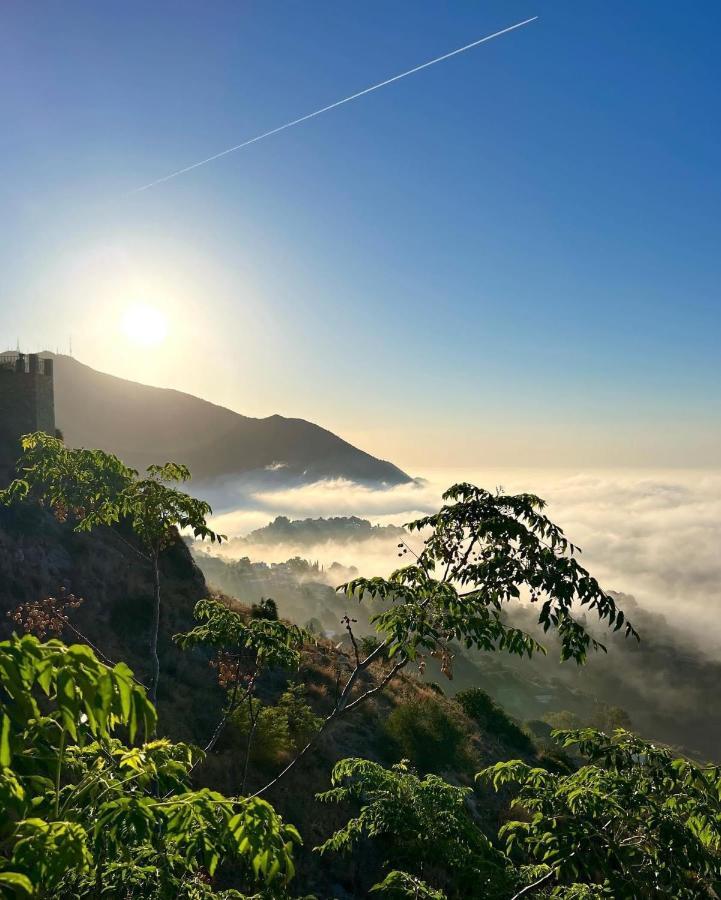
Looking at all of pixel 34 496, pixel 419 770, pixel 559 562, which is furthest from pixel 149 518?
pixel 34 496

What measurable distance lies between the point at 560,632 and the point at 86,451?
25.1ft

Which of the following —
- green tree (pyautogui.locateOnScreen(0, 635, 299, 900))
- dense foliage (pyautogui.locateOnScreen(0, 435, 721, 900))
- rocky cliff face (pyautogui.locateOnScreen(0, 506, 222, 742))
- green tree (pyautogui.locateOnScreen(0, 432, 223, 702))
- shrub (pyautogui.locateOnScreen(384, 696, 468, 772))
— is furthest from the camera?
shrub (pyautogui.locateOnScreen(384, 696, 468, 772))

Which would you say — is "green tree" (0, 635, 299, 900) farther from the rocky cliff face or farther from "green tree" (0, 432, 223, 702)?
A: the rocky cliff face

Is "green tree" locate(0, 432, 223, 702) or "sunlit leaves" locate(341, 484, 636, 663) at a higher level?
"green tree" locate(0, 432, 223, 702)

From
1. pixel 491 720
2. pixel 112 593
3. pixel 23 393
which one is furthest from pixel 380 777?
pixel 23 393

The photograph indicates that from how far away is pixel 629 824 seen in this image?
5406 mm

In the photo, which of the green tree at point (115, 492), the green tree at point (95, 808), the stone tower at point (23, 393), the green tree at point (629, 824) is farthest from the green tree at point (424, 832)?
the stone tower at point (23, 393)

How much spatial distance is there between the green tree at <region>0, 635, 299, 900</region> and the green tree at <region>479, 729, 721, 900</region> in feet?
9.11

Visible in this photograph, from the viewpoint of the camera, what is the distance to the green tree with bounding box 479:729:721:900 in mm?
4910

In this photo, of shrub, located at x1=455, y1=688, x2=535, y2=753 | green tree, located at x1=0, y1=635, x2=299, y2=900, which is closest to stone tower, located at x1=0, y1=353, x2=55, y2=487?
shrub, located at x1=455, y1=688, x2=535, y2=753

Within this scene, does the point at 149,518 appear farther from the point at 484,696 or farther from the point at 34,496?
the point at 484,696

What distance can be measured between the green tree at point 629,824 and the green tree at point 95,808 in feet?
9.11

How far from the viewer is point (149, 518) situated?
29.9 feet

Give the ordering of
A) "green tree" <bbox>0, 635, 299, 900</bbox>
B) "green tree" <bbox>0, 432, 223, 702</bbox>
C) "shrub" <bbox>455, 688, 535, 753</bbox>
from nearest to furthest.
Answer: "green tree" <bbox>0, 635, 299, 900</bbox> → "green tree" <bbox>0, 432, 223, 702</bbox> → "shrub" <bbox>455, 688, 535, 753</bbox>
